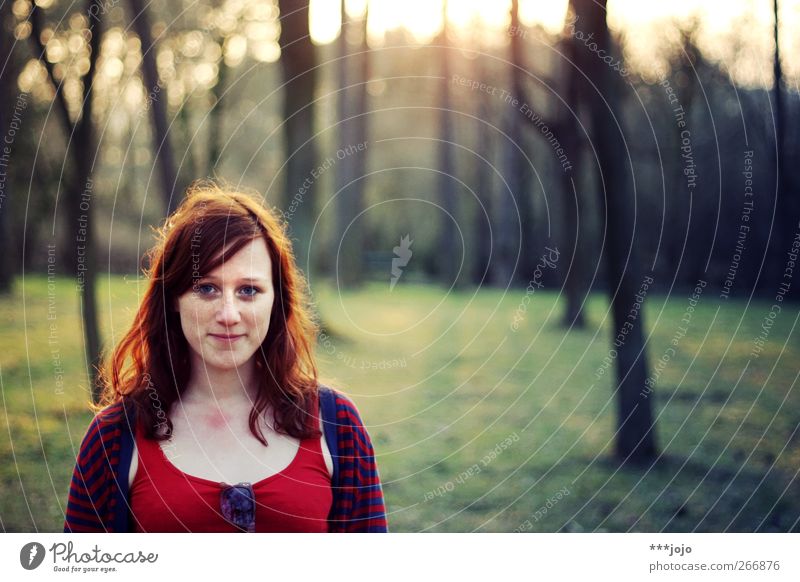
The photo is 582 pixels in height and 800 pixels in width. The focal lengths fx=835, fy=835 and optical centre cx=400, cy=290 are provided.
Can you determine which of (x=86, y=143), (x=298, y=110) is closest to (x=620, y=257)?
(x=298, y=110)

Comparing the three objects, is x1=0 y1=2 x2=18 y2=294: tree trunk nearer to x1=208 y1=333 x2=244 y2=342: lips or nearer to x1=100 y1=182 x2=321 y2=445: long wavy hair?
x1=100 y1=182 x2=321 y2=445: long wavy hair

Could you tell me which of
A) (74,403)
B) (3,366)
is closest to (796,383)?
(74,403)

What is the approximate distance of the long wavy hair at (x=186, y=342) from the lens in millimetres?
2455

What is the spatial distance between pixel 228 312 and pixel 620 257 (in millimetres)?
2610

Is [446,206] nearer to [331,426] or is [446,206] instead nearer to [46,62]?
[46,62]

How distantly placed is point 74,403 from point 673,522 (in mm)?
4008

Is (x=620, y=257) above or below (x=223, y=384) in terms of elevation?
above

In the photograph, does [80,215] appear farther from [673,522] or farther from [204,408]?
[673,522]

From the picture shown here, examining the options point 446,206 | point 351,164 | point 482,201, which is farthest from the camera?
point 446,206

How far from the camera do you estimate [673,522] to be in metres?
4.18

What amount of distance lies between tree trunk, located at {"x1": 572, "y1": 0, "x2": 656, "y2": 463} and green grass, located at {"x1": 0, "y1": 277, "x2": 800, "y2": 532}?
252 mm

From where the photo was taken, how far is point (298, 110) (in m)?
5.56

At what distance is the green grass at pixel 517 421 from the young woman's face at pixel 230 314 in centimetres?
118

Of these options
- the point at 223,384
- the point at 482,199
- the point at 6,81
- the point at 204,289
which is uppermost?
the point at 482,199
